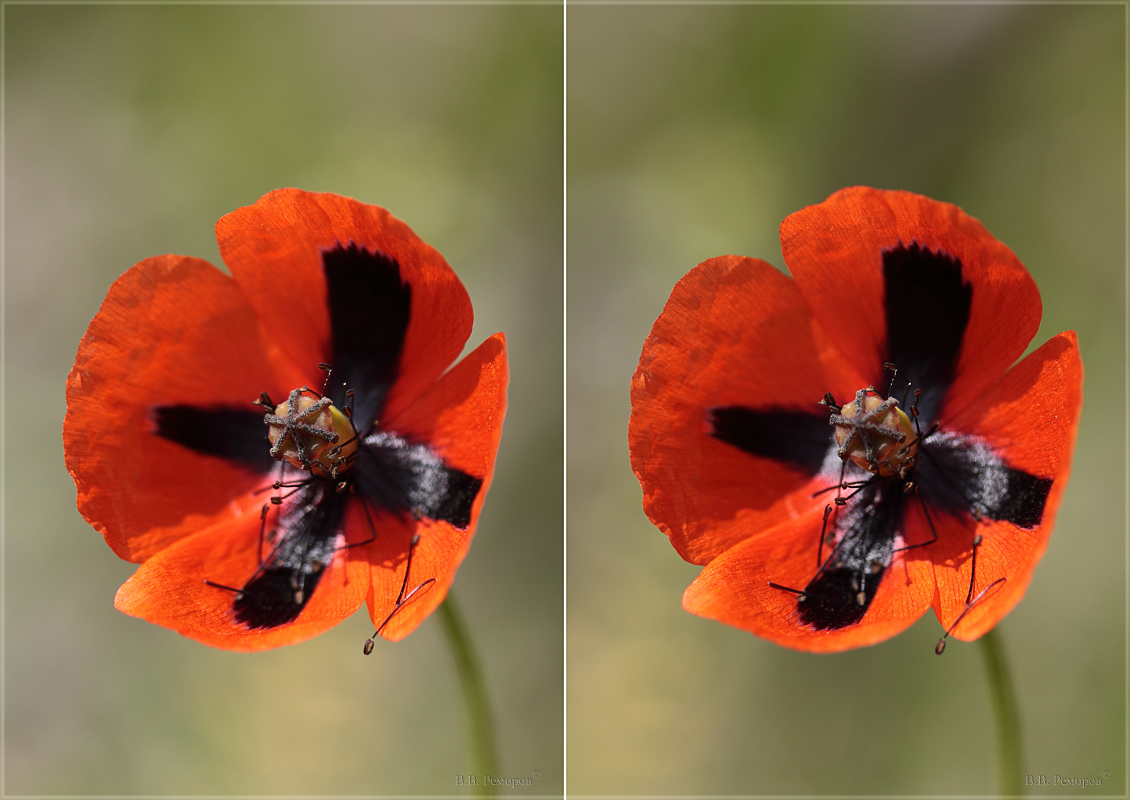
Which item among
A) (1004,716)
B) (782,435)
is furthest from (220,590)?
(1004,716)

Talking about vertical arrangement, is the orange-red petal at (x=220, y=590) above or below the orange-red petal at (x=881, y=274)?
below

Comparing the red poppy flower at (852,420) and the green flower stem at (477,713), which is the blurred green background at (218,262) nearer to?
the green flower stem at (477,713)

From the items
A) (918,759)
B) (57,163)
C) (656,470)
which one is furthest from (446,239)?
(918,759)

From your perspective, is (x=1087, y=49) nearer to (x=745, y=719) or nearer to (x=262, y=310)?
(x=745, y=719)

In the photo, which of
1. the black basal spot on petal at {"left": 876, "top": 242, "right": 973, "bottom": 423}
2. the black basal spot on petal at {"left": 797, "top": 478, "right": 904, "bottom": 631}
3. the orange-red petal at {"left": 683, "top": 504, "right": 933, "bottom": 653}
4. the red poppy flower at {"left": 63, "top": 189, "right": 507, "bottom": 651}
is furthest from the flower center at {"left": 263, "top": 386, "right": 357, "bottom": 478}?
the black basal spot on petal at {"left": 876, "top": 242, "right": 973, "bottom": 423}

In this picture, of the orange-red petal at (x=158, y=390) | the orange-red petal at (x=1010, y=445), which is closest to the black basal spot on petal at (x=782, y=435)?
the orange-red petal at (x=1010, y=445)

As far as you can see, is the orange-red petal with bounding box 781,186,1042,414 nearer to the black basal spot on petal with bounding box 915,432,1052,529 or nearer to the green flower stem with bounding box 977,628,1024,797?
the black basal spot on petal with bounding box 915,432,1052,529
